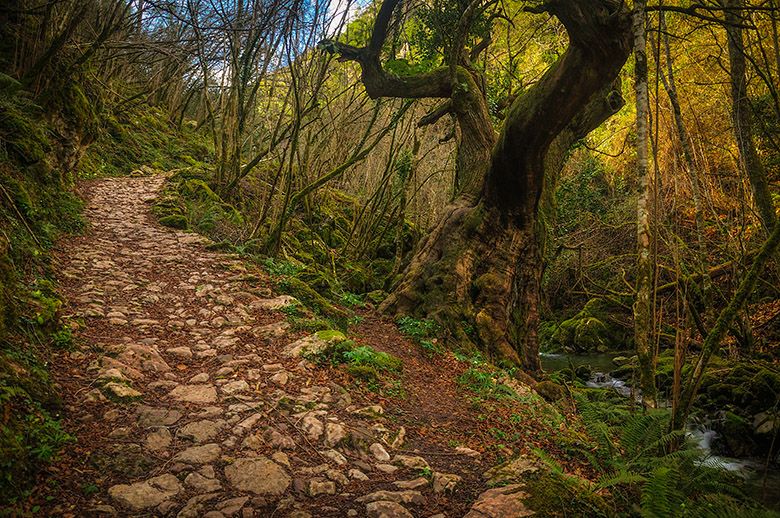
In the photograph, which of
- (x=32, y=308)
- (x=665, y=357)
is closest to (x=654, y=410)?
(x=32, y=308)

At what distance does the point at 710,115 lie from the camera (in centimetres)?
944

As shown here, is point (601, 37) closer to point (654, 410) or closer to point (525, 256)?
point (525, 256)

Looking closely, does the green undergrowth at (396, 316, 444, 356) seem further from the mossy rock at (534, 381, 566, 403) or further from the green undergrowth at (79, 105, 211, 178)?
the green undergrowth at (79, 105, 211, 178)

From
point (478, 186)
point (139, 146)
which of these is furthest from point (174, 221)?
point (139, 146)

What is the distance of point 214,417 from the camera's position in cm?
299

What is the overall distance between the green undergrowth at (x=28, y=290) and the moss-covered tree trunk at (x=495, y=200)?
14.1 feet

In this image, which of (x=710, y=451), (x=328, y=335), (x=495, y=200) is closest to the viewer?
(x=328, y=335)

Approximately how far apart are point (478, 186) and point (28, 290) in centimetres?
611

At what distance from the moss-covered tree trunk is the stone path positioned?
9.04 feet

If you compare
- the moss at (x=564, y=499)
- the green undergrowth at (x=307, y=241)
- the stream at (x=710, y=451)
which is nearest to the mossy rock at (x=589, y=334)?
the stream at (x=710, y=451)

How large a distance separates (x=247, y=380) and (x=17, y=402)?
1.52m

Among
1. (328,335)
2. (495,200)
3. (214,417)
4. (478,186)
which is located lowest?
(214,417)

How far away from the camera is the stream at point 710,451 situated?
170 inches

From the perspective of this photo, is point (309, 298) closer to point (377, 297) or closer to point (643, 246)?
point (377, 297)
